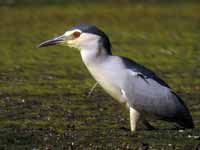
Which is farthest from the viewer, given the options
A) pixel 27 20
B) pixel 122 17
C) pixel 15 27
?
pixel 122 17

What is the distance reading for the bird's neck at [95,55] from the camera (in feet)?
30.8

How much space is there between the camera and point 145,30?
2033cm

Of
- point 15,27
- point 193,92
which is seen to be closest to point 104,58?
point 193,92

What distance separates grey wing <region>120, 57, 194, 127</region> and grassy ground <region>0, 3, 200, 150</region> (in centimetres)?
31

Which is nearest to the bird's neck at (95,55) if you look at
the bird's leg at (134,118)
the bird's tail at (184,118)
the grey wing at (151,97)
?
the grey wing at (151,97)

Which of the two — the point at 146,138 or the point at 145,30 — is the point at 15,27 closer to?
the point at 145,30

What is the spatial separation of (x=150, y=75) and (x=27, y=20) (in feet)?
39.6

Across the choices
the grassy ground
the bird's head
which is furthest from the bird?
the grassy ground

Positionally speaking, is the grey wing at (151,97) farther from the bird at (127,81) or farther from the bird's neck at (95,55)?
the bird's neck at (95,55)

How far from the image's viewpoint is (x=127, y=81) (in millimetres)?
9320

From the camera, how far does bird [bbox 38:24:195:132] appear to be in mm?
9273

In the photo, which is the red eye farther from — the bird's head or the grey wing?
the grey wing

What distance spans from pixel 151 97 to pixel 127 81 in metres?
0.39

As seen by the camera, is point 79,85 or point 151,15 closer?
point 79,85
